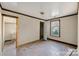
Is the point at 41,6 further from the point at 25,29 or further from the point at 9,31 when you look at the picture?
the point at 9,31

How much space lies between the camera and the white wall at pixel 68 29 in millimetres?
2967

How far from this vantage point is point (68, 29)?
140 inches

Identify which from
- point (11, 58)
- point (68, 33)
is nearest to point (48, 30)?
point (68, 33)

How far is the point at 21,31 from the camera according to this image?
12.5ft

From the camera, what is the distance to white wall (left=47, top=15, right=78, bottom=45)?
2.97 metres

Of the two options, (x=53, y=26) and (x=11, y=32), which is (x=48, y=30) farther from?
(x=11, y=32)

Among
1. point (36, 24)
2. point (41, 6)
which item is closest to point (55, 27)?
point (36, 24)

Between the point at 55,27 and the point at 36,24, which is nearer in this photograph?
the point at 36,24

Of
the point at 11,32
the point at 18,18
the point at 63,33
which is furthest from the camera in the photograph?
the point at 11,32

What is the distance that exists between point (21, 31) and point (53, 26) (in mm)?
2613

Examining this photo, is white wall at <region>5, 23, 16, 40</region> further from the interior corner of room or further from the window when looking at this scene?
Answer: the window

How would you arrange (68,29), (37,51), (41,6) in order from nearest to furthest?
(41,6), (37,51), (68,29)

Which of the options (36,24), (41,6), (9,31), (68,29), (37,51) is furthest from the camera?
(9,31)

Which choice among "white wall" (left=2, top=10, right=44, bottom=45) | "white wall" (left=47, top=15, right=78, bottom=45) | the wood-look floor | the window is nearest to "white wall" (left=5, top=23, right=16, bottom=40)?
"white wall" (left=2, top=10, right=44, bottom=45)
